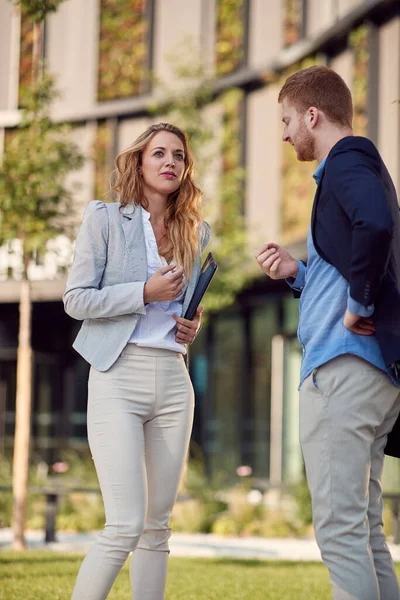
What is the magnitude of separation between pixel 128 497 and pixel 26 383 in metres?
7.25

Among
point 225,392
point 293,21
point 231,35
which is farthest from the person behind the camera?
point 225,392

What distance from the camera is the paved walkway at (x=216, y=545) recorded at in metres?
10.7

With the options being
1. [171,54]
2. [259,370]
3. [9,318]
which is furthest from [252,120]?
[9,318]

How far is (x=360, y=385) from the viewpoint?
3.26 meters

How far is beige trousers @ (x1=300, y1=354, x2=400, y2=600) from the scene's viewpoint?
3.20 m

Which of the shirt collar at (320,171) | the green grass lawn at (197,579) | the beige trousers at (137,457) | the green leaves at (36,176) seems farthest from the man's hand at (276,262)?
the green leaves at (36,176)

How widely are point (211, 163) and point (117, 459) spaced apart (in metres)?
11.6

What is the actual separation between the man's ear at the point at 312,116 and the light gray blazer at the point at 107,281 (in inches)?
35.2

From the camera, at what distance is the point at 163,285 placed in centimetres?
386

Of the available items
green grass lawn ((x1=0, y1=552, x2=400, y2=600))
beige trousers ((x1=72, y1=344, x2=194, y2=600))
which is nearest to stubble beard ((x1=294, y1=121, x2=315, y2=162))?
beige trousers ((x1=72, y1=344, x2=194, y2=600))

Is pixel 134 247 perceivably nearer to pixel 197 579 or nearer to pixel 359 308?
pixel 359 308

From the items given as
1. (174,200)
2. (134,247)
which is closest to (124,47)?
(174,200)

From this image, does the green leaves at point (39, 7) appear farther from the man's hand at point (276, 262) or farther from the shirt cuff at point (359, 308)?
the shirt cuff at point (359, 308)

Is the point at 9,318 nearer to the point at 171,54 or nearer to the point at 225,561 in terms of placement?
the point at 171,54
